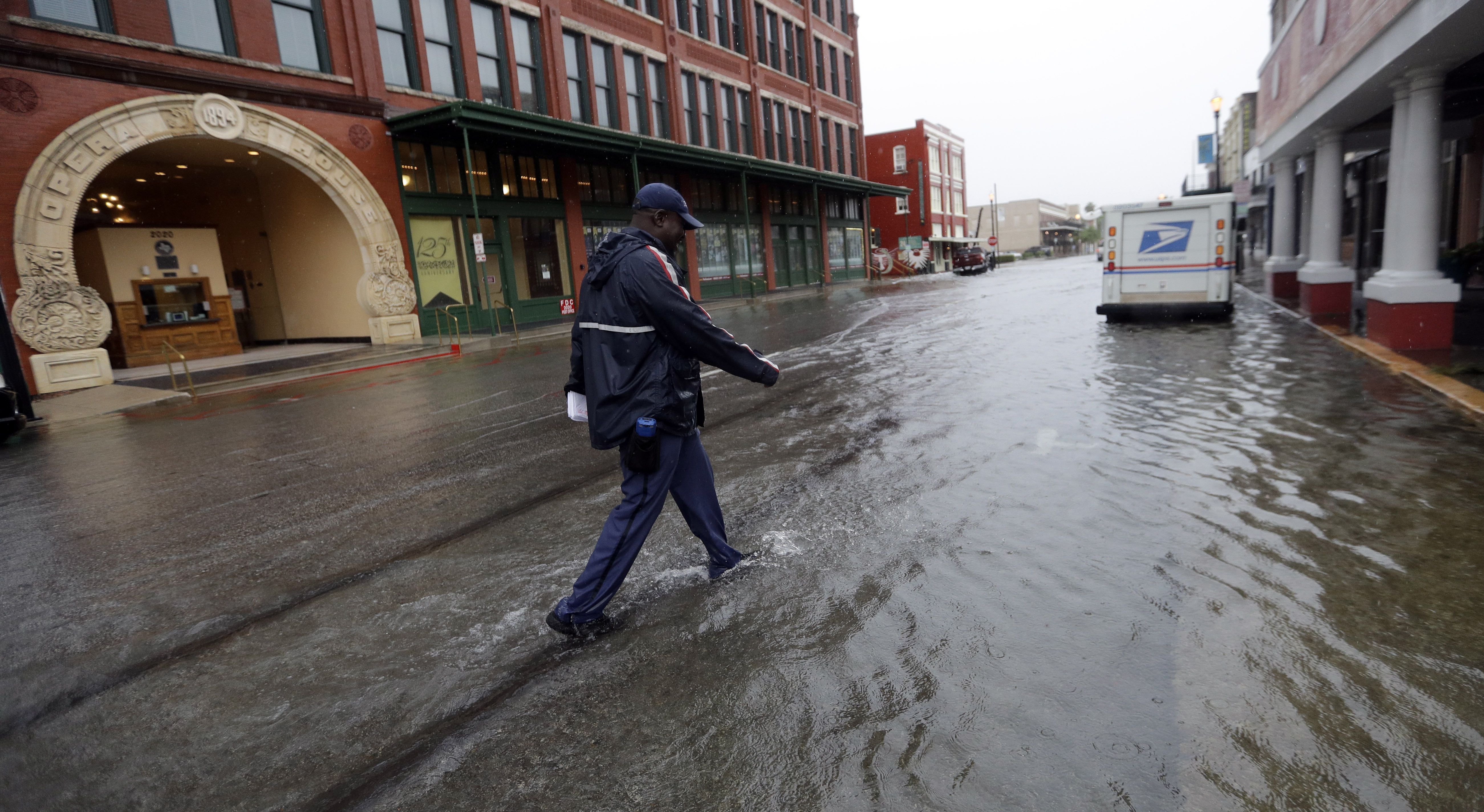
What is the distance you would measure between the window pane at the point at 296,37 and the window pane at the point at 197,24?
1211 mm

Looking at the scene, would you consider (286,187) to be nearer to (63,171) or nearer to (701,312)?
(63,171)

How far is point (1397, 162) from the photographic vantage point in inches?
373

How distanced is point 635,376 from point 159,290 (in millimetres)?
20330

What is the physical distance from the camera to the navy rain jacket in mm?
3434

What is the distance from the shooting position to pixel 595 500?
217 inches

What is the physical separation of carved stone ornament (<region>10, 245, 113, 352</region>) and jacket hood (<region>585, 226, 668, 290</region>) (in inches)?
581

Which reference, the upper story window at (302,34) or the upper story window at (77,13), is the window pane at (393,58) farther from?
the upper story window at (77,13)

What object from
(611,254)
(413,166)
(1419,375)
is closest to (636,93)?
(413,166)

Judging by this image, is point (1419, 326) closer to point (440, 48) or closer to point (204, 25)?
point (204, 25)

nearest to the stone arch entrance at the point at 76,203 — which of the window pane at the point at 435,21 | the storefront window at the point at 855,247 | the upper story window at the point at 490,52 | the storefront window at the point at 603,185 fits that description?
the window pane at the point at 435,21

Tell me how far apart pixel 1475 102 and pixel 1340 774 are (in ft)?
55.2

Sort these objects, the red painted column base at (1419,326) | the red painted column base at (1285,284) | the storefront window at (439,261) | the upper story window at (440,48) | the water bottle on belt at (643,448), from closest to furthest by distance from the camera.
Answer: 1. the water bottle on belt at (643,448)
2. the red painted column base at (1419,326)
3. the red painted column base at (1285,284)
4. the storefront window at (439,261)
5. the upper story window at (440,48)

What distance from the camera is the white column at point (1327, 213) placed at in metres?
13.5

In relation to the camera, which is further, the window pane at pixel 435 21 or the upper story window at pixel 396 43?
the window pane at pixel 435 21
